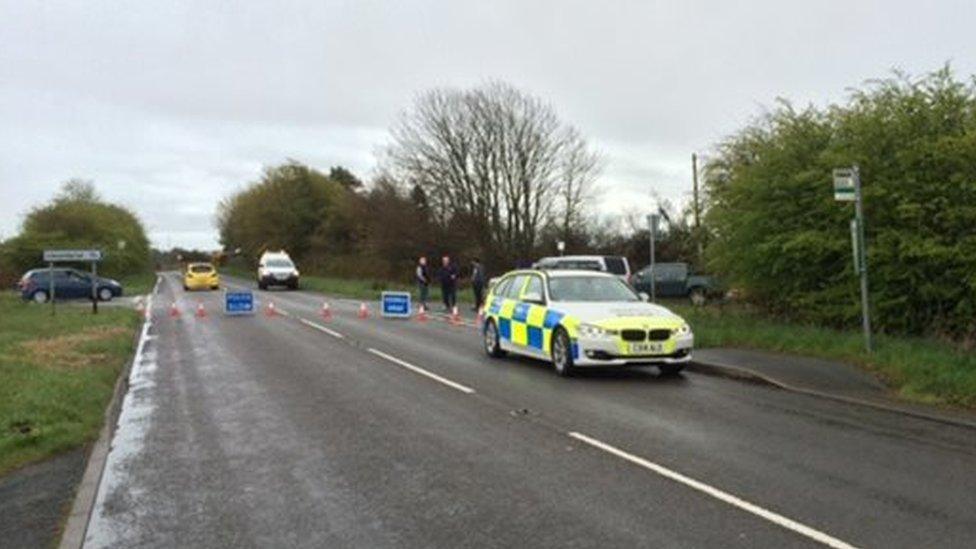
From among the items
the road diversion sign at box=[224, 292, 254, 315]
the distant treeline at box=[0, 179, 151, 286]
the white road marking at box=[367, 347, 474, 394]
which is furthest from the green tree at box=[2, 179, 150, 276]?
the white road marking at box=[367, 347, 474, 394]

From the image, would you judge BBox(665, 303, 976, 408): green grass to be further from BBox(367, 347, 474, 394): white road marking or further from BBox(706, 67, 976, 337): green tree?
BBox(367, 347, 474, 394): white road marking

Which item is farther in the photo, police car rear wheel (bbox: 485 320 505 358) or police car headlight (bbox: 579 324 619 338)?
police car rear wheel (bbox: 485 320 505 358)

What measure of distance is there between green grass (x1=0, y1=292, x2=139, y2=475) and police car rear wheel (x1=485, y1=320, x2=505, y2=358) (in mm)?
5754

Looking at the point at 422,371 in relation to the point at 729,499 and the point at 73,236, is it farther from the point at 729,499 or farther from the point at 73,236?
the point at 73,236

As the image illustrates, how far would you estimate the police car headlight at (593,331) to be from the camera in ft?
43.6

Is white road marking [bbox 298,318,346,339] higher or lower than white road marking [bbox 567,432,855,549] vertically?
higher

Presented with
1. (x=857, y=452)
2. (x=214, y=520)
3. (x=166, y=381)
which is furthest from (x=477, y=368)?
(x=214, y=520)

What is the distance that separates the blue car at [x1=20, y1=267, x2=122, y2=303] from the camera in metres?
44.9

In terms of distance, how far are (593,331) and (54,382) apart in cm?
684

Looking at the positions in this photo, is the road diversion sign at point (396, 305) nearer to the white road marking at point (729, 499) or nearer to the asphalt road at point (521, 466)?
the asphalt road at point (521, 466)

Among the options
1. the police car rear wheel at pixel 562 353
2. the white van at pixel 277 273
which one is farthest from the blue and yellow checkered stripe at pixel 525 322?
the white van at pixel 277 273

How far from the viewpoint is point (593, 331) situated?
43.9 feet

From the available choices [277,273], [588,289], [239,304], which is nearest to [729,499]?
[588,289]

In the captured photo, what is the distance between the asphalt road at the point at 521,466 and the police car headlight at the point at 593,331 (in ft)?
2.04
